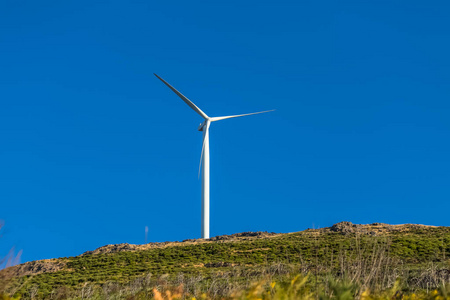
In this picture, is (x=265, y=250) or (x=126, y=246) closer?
(x=265, y=250)

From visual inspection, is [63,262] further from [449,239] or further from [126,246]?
[449,239]

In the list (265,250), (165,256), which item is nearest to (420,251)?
(265,250)

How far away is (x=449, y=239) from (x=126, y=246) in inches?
2022

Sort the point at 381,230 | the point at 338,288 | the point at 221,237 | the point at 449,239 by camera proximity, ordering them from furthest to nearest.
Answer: the point at 221,237 → the point at 381,230 → the point at 449,239 → the point at 338,288

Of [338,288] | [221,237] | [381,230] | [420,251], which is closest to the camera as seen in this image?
[338,288]

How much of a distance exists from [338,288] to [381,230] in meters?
80.2

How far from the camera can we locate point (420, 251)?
60000 mm

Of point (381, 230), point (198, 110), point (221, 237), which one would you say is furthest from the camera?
point (221, 237)

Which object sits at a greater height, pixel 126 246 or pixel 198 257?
pixel 126 246

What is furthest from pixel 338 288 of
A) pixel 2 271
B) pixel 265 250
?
pixel 265 250

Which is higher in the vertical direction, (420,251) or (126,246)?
(126,246)

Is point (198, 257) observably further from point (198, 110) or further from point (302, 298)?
point (302, 298)

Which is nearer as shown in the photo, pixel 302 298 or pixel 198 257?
pixel 302 298

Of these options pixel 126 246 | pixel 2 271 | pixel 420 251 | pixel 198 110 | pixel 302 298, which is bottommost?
pixel 302 298
